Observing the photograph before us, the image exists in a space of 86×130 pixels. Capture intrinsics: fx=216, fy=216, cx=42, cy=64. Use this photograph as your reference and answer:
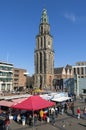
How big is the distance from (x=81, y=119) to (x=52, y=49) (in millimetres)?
99750

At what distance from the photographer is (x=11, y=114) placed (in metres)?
30.0

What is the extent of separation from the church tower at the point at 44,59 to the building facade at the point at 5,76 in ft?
108

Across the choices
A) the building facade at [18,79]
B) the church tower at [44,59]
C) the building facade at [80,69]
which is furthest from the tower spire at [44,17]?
the building facade at [80,69]

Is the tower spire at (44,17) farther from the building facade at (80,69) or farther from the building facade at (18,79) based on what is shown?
the building facade at (80,69)

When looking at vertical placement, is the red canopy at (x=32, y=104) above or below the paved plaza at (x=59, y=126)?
above

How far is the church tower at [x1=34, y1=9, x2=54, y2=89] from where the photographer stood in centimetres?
12041

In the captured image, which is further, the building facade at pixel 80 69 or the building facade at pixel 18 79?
the building facade at pixel 80 69

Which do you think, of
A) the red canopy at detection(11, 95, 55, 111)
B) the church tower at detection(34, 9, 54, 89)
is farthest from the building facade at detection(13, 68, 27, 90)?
the red canopy at detection(11, 95, 55, 111)


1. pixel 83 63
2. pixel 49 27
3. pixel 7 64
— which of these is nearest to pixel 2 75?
pixel 7 64

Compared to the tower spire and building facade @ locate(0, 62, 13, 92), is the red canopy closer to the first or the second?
building facade @ locate(0, 62, 13, 92)

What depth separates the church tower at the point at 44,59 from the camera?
120 metres

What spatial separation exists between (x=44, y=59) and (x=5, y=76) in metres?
40.1

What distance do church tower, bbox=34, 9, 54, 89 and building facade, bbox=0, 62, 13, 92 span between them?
3296cm

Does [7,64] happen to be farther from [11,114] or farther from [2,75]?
[11,114]
